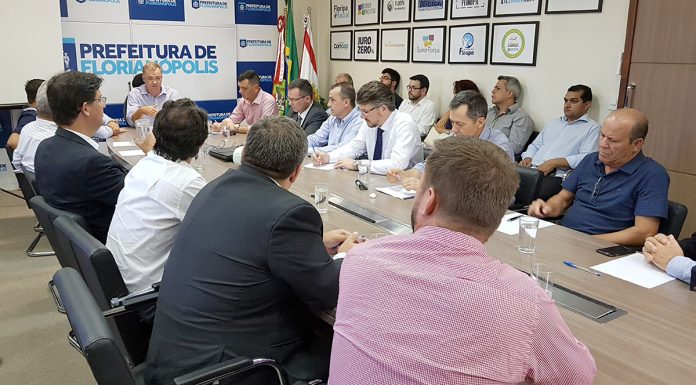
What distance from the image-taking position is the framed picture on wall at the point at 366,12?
710 cm

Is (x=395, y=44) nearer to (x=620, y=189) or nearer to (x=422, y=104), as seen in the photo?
(x=422, y=104)

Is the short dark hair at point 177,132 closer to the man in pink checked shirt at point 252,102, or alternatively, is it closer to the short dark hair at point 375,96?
the short dark hair at point 375,96

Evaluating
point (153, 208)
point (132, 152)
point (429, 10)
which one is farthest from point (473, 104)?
point (429, 10)

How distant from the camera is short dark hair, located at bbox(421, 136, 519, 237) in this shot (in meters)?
1.12

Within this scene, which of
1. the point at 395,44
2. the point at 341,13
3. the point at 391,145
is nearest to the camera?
the point at 391,145

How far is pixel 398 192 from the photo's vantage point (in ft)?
10.0

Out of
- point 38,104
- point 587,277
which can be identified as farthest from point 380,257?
point 38,104

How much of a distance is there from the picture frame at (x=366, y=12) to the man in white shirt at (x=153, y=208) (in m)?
5.35

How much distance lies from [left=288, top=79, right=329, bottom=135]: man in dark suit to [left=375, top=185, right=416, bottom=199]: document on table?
2117 mm

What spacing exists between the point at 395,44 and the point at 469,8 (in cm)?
131

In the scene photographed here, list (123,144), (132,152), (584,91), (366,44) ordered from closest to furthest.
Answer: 1. (132,152)
2. (123,144)
3. (584,91)
4. (366,44)

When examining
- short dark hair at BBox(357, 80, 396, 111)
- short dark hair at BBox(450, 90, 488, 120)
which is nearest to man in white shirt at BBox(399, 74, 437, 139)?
short dark hair at BBox(357, 80, 396, 111)

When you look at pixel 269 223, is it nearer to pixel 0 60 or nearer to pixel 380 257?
pixel 380 257

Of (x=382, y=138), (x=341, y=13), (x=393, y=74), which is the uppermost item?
(x=341, y=13)
